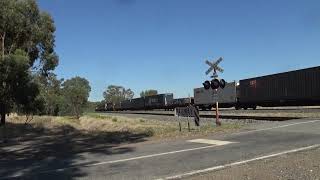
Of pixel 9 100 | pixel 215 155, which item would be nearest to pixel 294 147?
pixel 215 155

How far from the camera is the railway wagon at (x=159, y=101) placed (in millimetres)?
83762

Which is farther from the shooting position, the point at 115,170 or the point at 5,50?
the point at 5,50

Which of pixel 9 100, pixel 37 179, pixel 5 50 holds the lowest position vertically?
pixel 37 179

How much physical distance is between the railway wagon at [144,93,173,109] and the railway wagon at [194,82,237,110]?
10.7 metres

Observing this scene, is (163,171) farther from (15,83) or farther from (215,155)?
(15,83)

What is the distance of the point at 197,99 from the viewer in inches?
2872

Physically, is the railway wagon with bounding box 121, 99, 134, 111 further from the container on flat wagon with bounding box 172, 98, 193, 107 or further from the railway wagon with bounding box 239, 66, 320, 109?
the railway wagon with bounding box 239, 66, 320, 109

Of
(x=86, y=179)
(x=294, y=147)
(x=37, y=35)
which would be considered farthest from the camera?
(x=37, y=35)

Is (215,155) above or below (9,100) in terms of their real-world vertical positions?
below

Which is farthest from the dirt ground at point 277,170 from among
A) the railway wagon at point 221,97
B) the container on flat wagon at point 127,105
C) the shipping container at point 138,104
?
the container on flat wagon at point 127,105

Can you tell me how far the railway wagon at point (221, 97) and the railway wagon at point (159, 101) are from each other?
35.0 feet

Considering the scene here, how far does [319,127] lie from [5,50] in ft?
61.0

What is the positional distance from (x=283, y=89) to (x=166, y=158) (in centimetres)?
3720

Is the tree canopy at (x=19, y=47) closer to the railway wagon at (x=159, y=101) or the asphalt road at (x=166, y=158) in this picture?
the asphalt road at (x=166, y=158)
